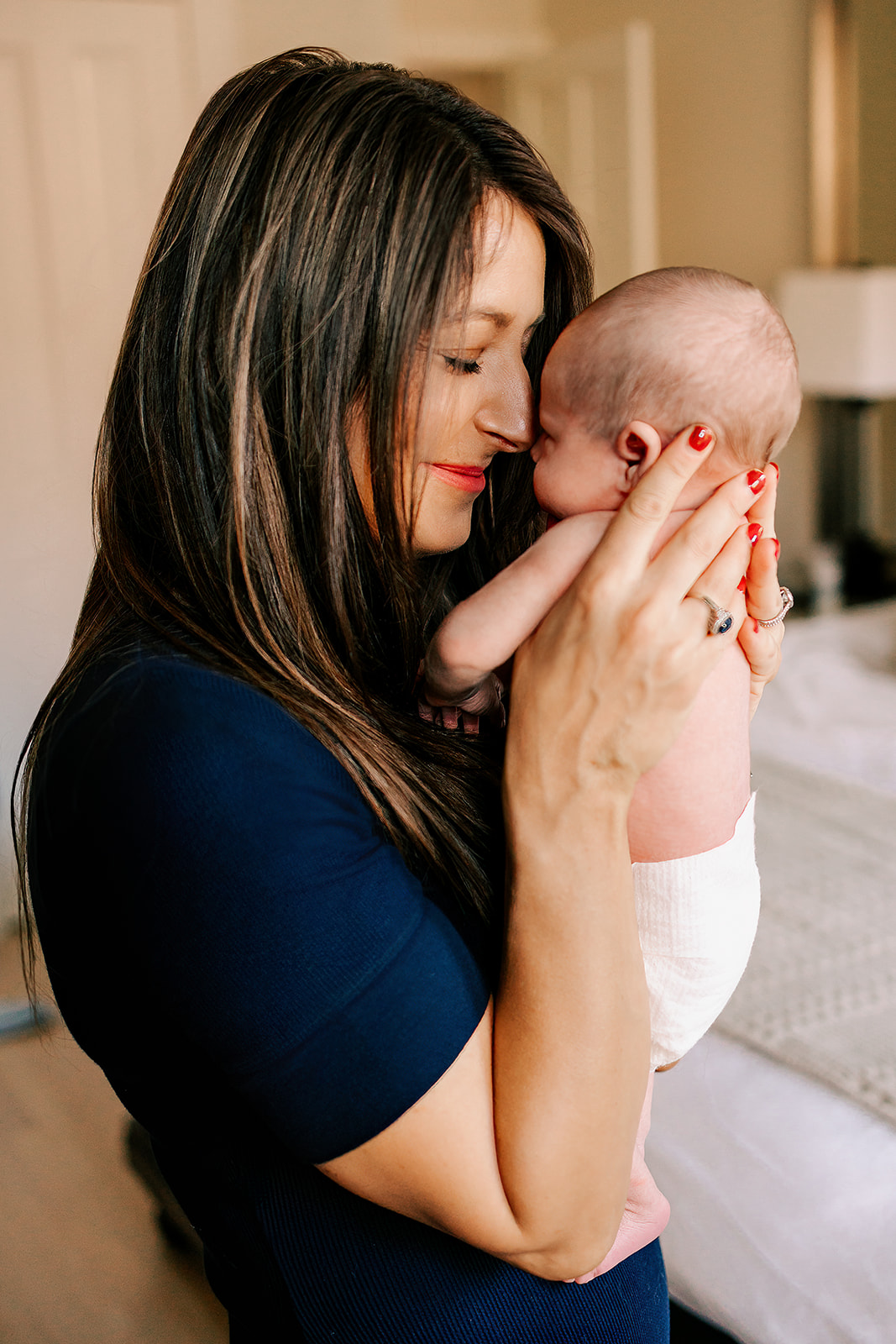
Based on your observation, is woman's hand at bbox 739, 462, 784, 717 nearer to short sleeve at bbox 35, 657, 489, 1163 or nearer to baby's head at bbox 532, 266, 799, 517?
baby's head at bbox 532, 266, 799, 517

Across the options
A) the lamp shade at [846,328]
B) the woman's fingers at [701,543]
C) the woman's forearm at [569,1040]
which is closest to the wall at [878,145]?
the lamp shade at [846,328]

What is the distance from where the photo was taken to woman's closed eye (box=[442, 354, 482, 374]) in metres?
0.86

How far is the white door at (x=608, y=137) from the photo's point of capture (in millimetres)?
3703

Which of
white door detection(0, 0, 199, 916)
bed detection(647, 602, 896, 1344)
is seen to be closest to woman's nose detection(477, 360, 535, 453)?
bed detection(647, 602, 896, 1344)

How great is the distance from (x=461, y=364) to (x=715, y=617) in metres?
0.28

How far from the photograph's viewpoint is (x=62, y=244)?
301cm

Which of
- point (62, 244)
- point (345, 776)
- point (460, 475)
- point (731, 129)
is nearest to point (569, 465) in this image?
point (460, 475)

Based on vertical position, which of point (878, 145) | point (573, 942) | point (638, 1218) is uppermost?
point (878, 145)

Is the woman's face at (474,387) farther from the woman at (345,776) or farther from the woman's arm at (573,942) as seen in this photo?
the woman's arm at (573,942)

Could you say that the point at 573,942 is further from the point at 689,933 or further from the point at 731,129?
the point at 731,129

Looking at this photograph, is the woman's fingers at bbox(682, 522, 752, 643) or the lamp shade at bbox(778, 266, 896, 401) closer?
the woman's fingers at bbox(682, 522, 752, 643)

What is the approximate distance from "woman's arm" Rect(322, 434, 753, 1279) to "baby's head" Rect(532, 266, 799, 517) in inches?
5.5

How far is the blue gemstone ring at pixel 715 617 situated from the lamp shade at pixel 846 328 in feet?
9.42

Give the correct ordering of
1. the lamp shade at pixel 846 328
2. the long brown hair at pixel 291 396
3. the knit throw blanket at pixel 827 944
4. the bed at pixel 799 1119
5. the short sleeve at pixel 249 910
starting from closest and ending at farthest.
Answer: the short sleeve at pixel 249 910
the long brown hair at pixel 291 396
the bed at pixel 799 1119
the knit throw blanket at pixel 827 944
the lamp shade at pixel 846 328
